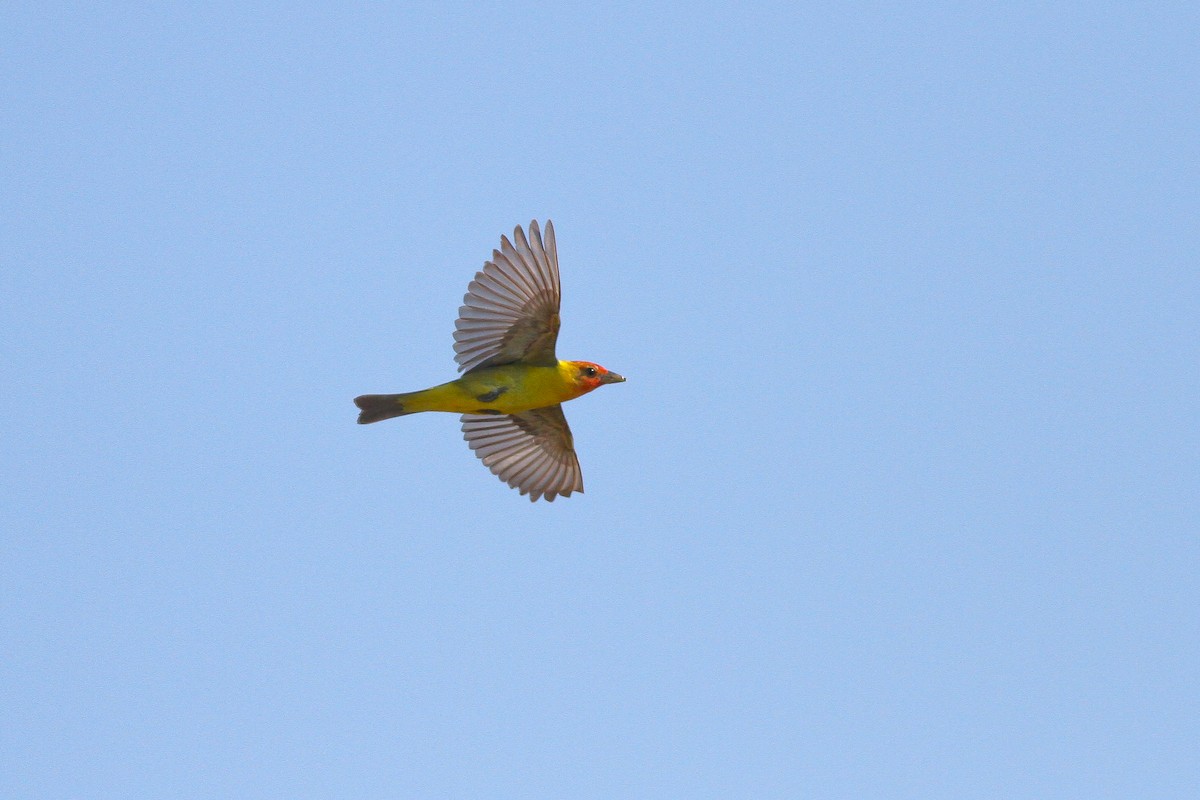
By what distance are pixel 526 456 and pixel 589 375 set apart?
2123 millimetres

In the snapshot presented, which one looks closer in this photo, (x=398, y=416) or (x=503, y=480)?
(x=398, y=416)

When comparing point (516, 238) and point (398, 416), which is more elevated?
point (516, 238)

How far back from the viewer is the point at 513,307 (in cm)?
1481

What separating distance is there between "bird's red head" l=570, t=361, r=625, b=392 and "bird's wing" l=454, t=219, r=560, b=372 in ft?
1.01

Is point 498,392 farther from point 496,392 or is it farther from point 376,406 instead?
point 376,406

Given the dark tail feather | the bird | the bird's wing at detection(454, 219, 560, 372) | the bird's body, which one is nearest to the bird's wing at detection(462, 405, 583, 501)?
the bird

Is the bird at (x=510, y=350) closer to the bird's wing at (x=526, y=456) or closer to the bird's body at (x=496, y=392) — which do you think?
the bird's body at (x=496, y=392)

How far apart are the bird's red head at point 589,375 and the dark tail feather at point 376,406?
1.75 m

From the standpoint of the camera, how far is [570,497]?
17.1m

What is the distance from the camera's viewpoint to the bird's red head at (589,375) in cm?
1523

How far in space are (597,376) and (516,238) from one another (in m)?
1.62

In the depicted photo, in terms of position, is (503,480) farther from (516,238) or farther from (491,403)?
(516,238)

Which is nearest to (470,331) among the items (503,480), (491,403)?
(491,403)

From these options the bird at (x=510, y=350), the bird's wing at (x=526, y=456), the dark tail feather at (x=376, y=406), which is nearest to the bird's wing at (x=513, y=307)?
the bird at (x=510, y=350)
